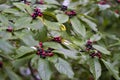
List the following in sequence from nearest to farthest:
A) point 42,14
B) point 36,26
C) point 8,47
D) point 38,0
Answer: point 8,47
point 36,26
point 42,14
point 38,0

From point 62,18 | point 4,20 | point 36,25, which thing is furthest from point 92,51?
point 4,20

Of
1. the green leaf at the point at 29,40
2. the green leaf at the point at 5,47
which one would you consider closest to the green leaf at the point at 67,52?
the green leaf at the point at 29,40

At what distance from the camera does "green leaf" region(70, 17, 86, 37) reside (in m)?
1.57

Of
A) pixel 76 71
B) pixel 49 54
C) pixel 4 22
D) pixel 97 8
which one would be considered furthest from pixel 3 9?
pixel 76 71

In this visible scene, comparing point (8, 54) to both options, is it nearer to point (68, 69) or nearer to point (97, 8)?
point (68, 69)

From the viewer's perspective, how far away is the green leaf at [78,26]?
1565mm

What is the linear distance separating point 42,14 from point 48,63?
29cm

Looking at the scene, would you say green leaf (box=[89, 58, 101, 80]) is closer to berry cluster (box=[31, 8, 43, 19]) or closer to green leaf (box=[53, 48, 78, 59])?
green leaf (box=[53, 48, 78, 59])

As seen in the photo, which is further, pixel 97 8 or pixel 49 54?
pixel 97 8

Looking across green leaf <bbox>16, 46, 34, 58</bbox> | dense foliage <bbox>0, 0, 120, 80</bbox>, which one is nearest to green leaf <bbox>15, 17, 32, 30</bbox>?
dense foliage <bbox>0, 0, 120, 80</bbox>

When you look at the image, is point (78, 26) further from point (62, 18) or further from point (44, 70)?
point (44, 70)

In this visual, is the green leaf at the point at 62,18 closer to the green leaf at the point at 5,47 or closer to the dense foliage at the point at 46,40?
the dense foliage at the point at 46,40

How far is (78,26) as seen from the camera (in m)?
1.58

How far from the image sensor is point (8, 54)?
1.43 m
